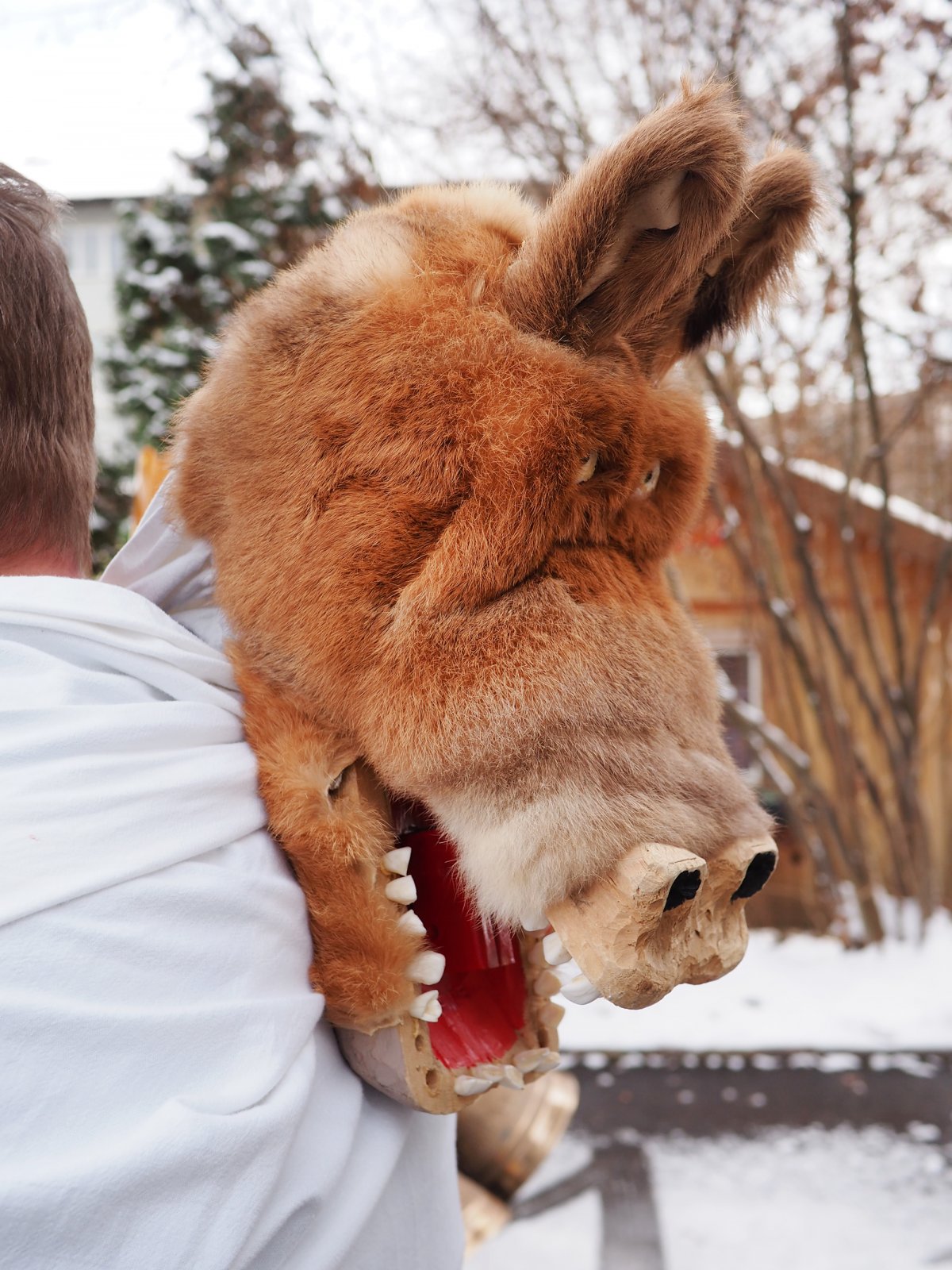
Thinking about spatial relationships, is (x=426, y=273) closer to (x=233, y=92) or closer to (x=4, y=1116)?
(x=4, y=1116)

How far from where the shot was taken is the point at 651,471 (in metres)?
0.67

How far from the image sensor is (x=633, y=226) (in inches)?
23.1

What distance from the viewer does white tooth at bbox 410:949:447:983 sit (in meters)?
0.68

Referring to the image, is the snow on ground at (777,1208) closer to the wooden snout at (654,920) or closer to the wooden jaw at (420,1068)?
the wooden jaw at (420,1068)

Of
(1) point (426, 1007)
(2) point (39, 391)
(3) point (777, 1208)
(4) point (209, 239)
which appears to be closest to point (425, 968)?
(1) point (426, 1007)

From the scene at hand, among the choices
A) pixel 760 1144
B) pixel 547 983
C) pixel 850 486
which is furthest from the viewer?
pixel 850 486

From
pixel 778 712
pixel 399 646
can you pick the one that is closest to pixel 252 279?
pixel 778 712

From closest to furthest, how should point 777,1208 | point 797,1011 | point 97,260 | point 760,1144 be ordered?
point 777,1208 → point 760,1144 → point 797,1011 → point 97,260

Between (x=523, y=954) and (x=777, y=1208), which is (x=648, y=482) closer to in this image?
(x=523, y=954)

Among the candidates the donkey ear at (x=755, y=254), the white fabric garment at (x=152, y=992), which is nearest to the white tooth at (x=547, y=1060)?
the white fabric garment at (x=152, y=992)

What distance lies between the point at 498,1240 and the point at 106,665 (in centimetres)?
180

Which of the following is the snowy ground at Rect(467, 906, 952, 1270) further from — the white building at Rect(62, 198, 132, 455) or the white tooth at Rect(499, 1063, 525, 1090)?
the white building at Rect(62, 198, 132, 455)

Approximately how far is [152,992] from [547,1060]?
36 cm

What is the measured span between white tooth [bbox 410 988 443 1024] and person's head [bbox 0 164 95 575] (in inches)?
18.1
